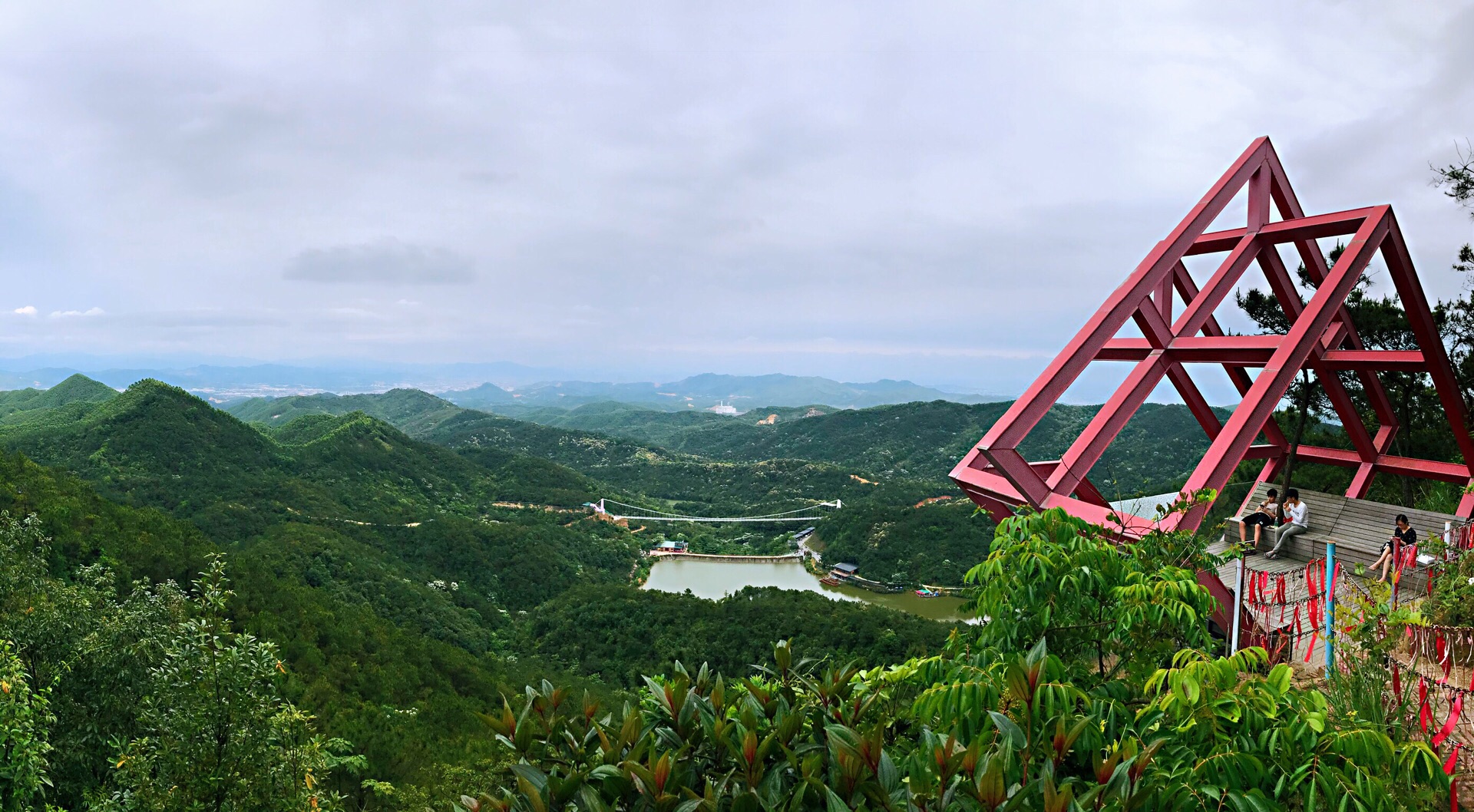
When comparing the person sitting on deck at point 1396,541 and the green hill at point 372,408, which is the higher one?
the person sitting on deck at point 1396,541

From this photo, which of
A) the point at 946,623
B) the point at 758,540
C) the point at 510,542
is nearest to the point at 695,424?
the point at 758,540

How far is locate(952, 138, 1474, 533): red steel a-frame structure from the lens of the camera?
5.38 metres

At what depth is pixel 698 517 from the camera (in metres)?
61.0

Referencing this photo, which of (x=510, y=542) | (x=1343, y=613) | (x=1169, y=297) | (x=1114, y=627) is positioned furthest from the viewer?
(x=510, y=542)

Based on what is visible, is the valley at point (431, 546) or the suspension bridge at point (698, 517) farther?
the suspension bridge at point (698, 517)

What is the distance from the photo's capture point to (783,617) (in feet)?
81.8

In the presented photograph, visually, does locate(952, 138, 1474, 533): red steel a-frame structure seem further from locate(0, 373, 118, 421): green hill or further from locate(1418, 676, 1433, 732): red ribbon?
locate(0, 373, 118, 421): green hill

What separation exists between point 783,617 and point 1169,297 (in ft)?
66.5

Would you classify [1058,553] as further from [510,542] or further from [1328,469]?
[510,542]

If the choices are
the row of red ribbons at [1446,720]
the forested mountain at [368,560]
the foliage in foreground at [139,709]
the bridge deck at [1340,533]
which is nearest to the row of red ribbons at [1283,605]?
the bridge deck at [1340,533]

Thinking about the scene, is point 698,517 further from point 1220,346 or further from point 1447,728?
point 1447,728

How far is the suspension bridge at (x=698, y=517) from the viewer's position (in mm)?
55375

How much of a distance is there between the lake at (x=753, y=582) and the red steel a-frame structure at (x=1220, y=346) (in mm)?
28532

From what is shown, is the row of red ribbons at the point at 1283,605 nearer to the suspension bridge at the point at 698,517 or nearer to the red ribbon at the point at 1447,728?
the red ribbon at the point at 1447,728
